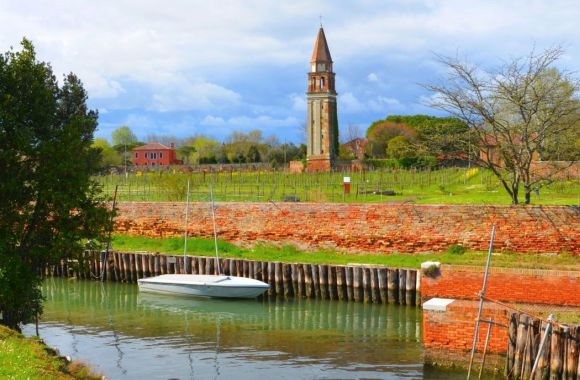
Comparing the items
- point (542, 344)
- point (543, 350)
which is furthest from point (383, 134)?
point (542, 344)

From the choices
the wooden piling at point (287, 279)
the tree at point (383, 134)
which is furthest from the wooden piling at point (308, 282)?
the tree at point (383, 134)

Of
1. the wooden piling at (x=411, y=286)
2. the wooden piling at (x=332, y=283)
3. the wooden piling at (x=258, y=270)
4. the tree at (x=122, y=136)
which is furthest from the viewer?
the tree at (x=122, y=136)

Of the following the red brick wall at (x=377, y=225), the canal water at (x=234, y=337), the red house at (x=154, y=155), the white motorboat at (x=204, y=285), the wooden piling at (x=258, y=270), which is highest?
the red house at (x=154, y=155)

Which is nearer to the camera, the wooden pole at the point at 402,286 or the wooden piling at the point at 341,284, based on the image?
the wooden pole at the point at 402,286

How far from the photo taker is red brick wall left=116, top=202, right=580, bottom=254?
26922 millimetres

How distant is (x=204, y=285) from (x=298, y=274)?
150 inches

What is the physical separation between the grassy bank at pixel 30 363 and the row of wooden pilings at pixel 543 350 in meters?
9.20

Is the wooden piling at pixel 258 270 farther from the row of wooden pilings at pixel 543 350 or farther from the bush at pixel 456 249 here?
the row of wooden pilings at pixel 543 350

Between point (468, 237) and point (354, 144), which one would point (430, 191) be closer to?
point (468, 237)

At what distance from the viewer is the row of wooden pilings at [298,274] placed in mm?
26359

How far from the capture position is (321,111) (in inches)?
3647

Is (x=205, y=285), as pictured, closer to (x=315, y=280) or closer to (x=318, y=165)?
(x=315, y=280)

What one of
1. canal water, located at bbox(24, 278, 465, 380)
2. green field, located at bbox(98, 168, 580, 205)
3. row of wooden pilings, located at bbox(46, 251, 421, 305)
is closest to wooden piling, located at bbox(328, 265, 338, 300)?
row of wooden pilings, located at bbox(46, 251, 421, 305)

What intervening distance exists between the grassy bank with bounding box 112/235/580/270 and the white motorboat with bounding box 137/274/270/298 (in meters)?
3.18
